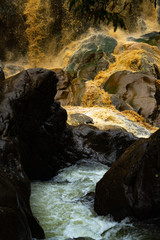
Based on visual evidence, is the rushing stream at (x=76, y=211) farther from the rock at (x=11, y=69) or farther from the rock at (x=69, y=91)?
the rock at (x=11, y=69)

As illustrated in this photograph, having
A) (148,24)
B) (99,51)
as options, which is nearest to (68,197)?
(99,51)

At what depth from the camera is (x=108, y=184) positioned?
4301 mm

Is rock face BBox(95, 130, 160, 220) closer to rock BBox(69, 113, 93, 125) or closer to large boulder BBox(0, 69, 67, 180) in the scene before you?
large boulder BBox(0, 69, 67, 180)

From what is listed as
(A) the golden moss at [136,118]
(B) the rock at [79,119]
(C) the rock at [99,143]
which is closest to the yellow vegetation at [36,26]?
(A) the golden moss at [136,118]

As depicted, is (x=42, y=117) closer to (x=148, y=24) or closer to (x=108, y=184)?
(x=108, y=184)

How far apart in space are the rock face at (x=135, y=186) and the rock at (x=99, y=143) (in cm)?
249

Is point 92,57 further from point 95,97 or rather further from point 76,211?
point 76,211

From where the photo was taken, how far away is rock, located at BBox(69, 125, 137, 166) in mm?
6855

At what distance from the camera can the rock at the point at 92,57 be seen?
53.2 feet

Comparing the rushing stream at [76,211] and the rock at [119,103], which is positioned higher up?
the rushing stream at [76,211]

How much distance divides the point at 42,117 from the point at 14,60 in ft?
44.7

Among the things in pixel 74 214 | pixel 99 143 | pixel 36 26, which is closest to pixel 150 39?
pixel 36 26

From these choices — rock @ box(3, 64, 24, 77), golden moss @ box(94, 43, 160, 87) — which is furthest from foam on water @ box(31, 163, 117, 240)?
rock @ box(3, 64, 24, 77)

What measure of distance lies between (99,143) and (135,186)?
3.20m
